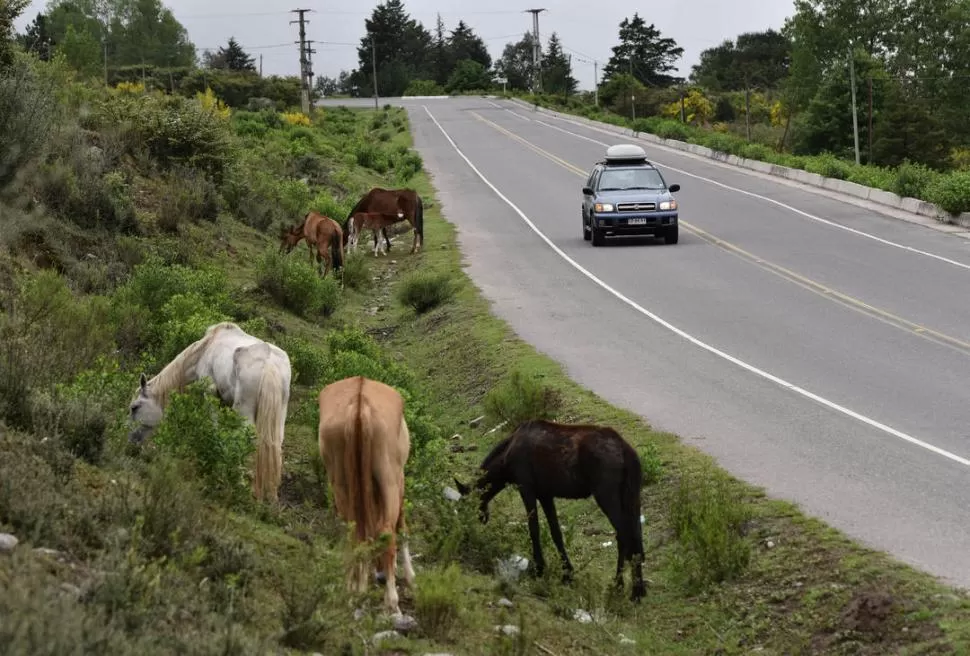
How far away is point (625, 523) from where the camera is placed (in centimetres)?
909

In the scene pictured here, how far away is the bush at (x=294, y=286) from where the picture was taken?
20.8 meters

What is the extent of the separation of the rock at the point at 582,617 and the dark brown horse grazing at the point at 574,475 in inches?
18.1

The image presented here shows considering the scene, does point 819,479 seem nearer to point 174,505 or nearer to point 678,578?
point 678,578

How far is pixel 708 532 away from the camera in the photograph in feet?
31.6

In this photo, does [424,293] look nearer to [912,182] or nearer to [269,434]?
[269,434]

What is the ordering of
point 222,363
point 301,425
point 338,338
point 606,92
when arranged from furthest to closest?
point 606,92 → point 338,338 → point 301,425 → point 222,363

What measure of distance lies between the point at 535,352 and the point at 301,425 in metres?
5.33

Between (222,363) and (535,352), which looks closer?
(222,363)

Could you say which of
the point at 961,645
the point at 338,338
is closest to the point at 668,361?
the point at 338,338

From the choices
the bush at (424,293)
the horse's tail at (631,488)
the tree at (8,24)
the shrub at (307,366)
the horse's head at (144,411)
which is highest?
the tree at (8,24)

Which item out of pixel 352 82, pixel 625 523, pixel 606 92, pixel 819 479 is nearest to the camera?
pixel 625 523

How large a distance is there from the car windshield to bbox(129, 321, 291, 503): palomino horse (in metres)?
20.0

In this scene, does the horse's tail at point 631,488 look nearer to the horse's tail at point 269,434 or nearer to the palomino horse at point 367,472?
the palomino horse at point 367,472

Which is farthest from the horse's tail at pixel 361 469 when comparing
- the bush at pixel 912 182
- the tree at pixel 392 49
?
the tree at pixel 392 49
